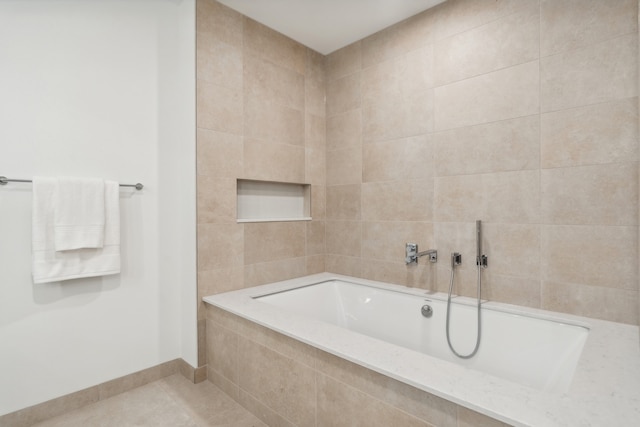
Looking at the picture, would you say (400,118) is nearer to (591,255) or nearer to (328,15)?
(328,15)

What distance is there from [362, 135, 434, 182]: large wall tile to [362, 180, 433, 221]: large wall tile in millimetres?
55

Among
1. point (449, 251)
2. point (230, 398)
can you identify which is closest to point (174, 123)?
point (230, 398)

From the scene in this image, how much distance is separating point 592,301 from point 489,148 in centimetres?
99

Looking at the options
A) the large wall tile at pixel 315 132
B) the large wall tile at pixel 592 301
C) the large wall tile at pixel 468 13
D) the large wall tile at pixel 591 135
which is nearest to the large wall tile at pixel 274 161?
the large wall tile at pixel 315 132

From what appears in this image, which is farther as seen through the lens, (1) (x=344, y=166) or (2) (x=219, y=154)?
(1) (x=344, y=166)

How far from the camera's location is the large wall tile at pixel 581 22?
5.13ft

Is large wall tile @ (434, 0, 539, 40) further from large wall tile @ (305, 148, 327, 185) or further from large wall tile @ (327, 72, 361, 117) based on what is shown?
large wall tile @ (305, 148, 327, 185)

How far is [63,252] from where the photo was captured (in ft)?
5.59

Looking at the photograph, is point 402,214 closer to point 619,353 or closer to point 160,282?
point 619,353

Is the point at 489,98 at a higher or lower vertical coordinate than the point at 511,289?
higher

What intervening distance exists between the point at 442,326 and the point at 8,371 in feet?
7.78

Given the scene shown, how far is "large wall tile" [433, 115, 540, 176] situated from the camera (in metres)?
1.81

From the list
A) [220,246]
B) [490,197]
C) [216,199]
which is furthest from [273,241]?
[490,197]

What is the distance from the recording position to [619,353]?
127 cm
